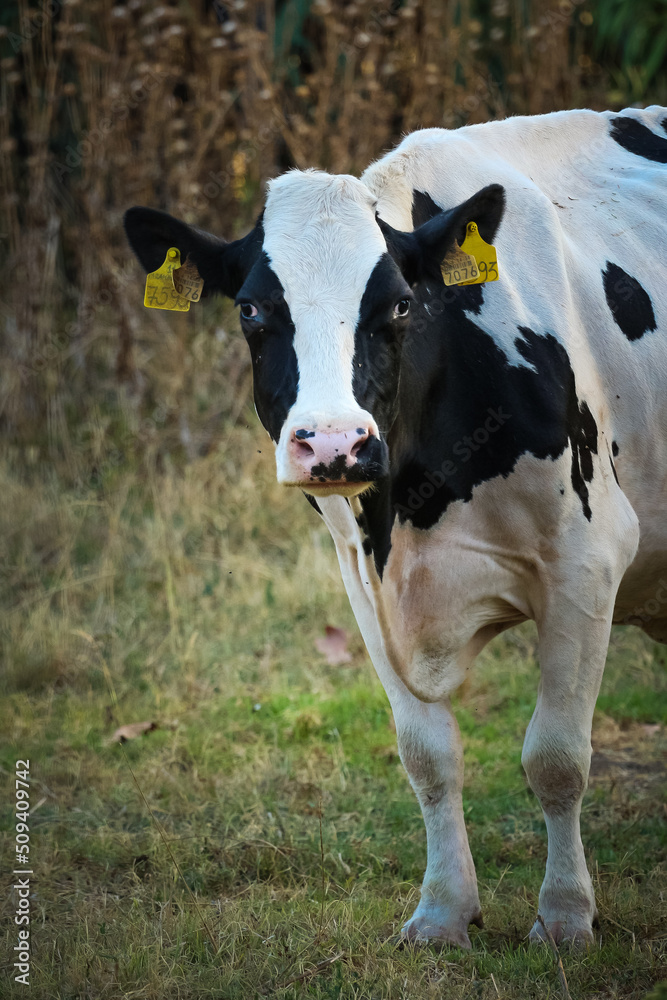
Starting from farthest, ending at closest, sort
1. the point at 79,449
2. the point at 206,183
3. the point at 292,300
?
the point at 206,183 < the point at 79,449 < the point at 292,300

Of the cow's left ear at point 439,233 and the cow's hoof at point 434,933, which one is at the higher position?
the cow's left ear at point 439,233

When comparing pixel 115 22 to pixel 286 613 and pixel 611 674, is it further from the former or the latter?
pixel 611 674

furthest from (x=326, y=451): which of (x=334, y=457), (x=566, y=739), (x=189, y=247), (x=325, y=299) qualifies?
(x=566, y=739)

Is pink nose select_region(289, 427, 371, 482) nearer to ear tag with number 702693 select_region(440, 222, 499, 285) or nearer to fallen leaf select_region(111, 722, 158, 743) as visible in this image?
ear tag with number 702693 select_region(440, 222, 499, 285)

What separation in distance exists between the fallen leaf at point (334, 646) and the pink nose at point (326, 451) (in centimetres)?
286

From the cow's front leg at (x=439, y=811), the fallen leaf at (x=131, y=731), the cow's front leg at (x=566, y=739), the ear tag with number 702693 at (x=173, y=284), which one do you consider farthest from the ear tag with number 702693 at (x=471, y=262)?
the fallen leaf at (x=131, y=731)

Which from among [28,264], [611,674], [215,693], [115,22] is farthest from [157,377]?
[611,674]

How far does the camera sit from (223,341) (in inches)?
288

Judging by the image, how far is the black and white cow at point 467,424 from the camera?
2.86 metres

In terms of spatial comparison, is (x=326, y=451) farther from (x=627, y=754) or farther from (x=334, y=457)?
(x=627, y=754)

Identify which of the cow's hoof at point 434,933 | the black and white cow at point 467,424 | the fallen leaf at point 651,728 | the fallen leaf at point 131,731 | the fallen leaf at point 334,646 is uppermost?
the black and white cow at point 467,424

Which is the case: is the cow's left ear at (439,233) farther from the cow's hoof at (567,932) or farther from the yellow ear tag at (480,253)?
the cow's hoof at (567,932)

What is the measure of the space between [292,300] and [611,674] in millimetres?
2972

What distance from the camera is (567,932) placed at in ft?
9.78
